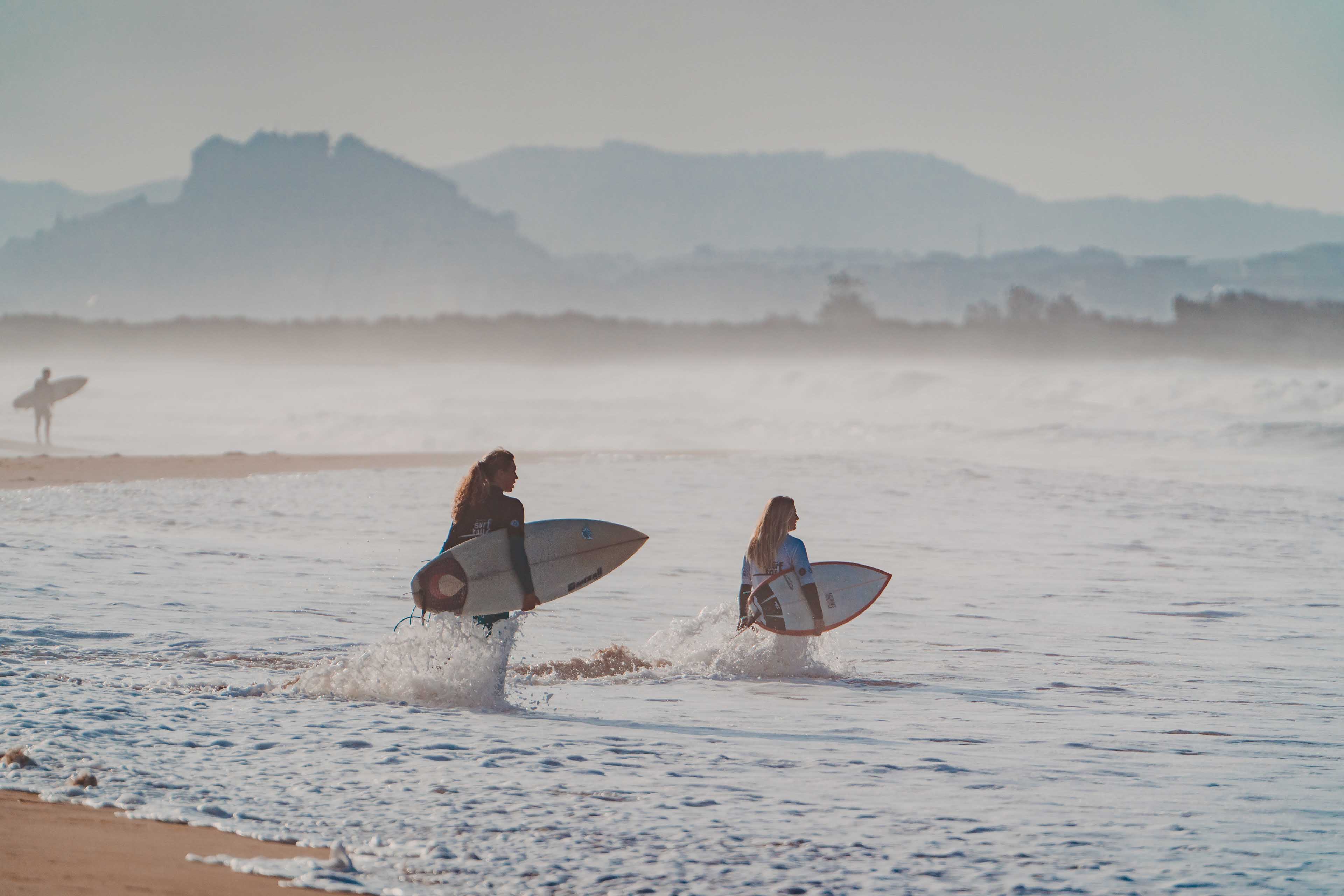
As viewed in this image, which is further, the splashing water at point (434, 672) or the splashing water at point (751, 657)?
the splashing water at point (751, 657)

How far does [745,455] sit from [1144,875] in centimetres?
2441

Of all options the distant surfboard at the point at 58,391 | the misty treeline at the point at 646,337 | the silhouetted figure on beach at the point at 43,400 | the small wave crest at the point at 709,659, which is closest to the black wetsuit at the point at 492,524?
the small wave crest at the point at 709,659

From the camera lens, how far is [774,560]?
8.11 m

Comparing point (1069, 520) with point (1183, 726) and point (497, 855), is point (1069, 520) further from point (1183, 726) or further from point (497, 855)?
point (497, 855)

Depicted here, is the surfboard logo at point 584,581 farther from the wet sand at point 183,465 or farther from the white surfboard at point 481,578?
the wet sand at point 183,465

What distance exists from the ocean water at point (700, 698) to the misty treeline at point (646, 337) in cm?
8493

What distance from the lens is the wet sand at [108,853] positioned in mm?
3787

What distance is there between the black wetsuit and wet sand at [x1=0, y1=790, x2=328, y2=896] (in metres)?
2.47

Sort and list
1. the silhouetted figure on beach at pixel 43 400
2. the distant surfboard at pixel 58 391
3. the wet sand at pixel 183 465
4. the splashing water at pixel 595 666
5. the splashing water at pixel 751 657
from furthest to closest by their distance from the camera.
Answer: the distant surfboard at pixel 58 391
the silhouetted figure on beach at pixel 43 400
the wet sand at pixel 183 465
the splashing water at pixel 751 657
the splashing water at pixel 595 666

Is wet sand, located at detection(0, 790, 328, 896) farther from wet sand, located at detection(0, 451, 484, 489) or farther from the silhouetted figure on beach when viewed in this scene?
the silhouetted figure on beach

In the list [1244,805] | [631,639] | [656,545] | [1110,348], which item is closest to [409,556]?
[656,545]

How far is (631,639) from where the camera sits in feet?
30.3

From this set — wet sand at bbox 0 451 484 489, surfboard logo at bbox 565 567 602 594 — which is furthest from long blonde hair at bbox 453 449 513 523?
wet sand at bbox 0 451 484 489

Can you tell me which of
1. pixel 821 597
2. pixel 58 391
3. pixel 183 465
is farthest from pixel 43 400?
pixel 821 597
